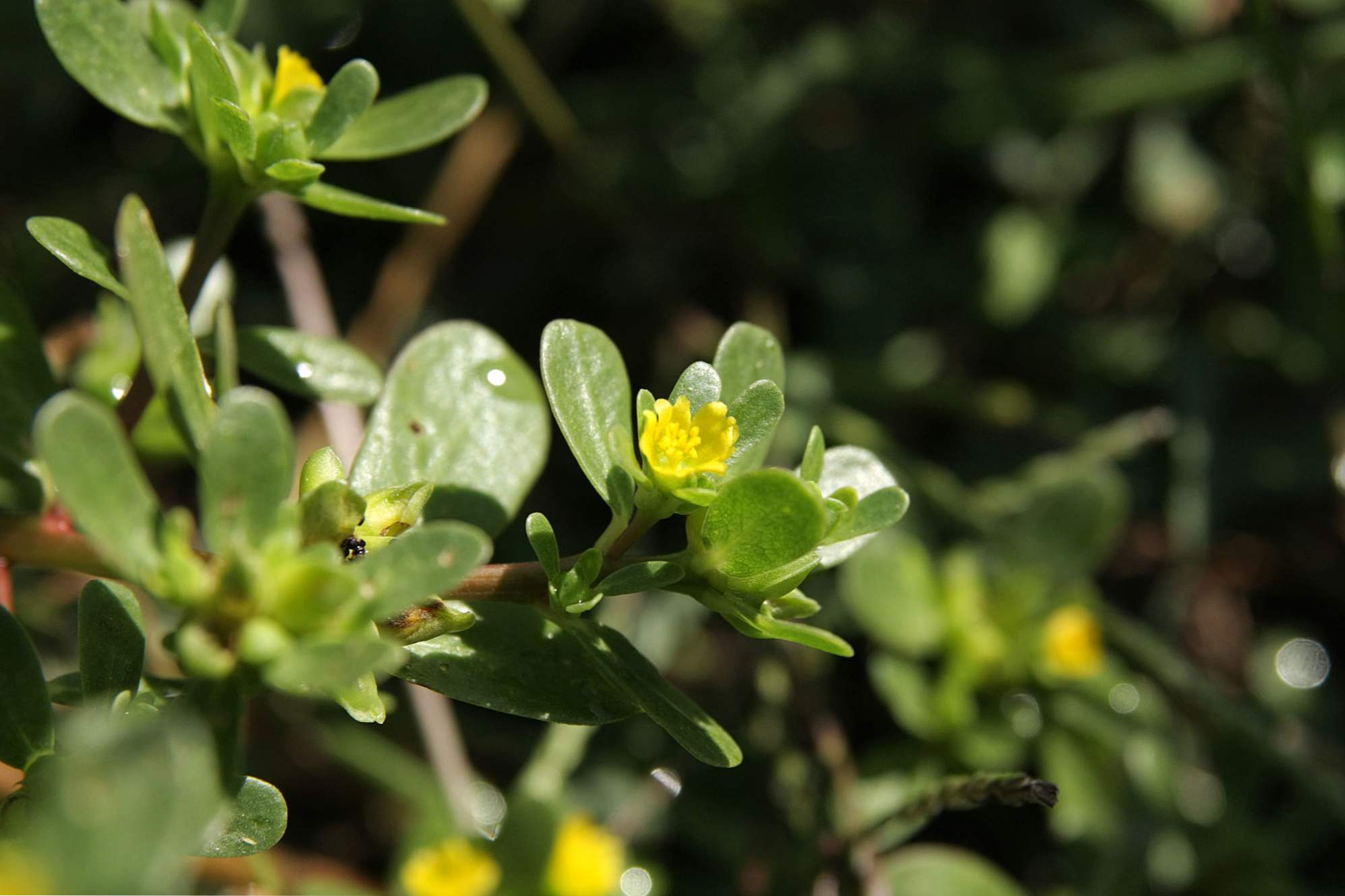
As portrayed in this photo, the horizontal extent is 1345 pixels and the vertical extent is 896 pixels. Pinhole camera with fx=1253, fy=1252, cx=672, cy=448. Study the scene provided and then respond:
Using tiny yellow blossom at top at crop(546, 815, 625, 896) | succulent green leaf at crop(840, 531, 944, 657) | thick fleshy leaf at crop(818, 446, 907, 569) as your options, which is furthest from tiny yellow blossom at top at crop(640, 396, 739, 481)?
succulent green leaf at crop(840, 531, 944, 657)

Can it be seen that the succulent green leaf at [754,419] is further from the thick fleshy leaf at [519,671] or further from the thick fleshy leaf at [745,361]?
the thick fleshy leaf at [519,671]

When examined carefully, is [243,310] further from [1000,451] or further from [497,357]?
[1000,451]

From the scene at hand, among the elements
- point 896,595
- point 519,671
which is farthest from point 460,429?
Result: point 896,595

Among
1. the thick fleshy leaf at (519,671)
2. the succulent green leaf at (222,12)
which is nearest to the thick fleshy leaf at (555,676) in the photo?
the thick fleshy leaf at (519,671)

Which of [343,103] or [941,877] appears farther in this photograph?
[941,877]

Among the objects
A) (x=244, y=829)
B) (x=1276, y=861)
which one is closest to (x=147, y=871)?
(x=244, y=829)

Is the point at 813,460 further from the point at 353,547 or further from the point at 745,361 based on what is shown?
the point at 353,547
